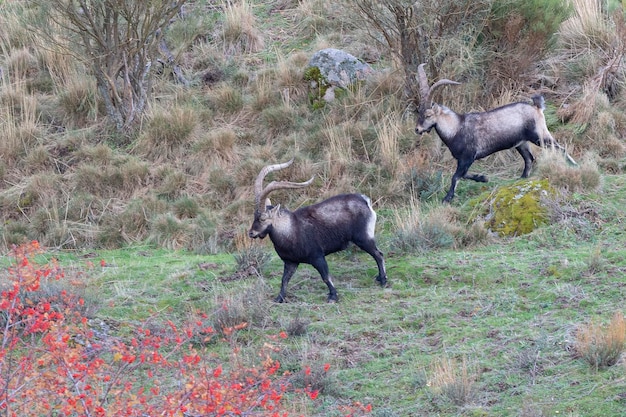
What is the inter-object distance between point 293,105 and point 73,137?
12.6 ft

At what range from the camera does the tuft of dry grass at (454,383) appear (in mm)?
6820

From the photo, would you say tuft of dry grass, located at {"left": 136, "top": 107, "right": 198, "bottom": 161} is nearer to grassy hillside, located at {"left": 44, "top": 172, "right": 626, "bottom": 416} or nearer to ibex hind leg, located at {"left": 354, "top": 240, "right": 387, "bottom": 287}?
grassy hillside, located at {"left": 44, "top": 172, "right": 626, "bottom": 416}

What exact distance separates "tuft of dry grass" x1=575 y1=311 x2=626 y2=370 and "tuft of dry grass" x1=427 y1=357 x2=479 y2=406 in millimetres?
908

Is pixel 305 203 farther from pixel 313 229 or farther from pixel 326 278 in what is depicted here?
pixel 326 278

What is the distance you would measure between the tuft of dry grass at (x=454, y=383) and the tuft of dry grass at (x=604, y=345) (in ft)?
2.98

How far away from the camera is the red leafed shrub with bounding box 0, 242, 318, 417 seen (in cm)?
567

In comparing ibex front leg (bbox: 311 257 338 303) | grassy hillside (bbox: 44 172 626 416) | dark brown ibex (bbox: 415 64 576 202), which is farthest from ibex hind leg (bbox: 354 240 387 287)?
dark brown ibex (bbox: 415 64 576 202)

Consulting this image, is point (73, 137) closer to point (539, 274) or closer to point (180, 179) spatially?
point (180, 179)

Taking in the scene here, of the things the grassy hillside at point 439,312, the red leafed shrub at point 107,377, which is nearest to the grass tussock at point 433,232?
the grassy hillside at point 439,312

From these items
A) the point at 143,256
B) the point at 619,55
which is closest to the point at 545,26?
the point at 619,55

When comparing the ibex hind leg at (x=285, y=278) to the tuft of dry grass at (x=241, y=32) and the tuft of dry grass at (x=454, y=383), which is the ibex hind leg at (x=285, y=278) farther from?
the tuft of dry grass at (x=241, y=32)

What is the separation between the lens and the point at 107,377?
5.40 metres

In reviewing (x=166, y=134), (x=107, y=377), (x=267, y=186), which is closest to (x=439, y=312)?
(x=267, y=186)

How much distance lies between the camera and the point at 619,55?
1510cm
